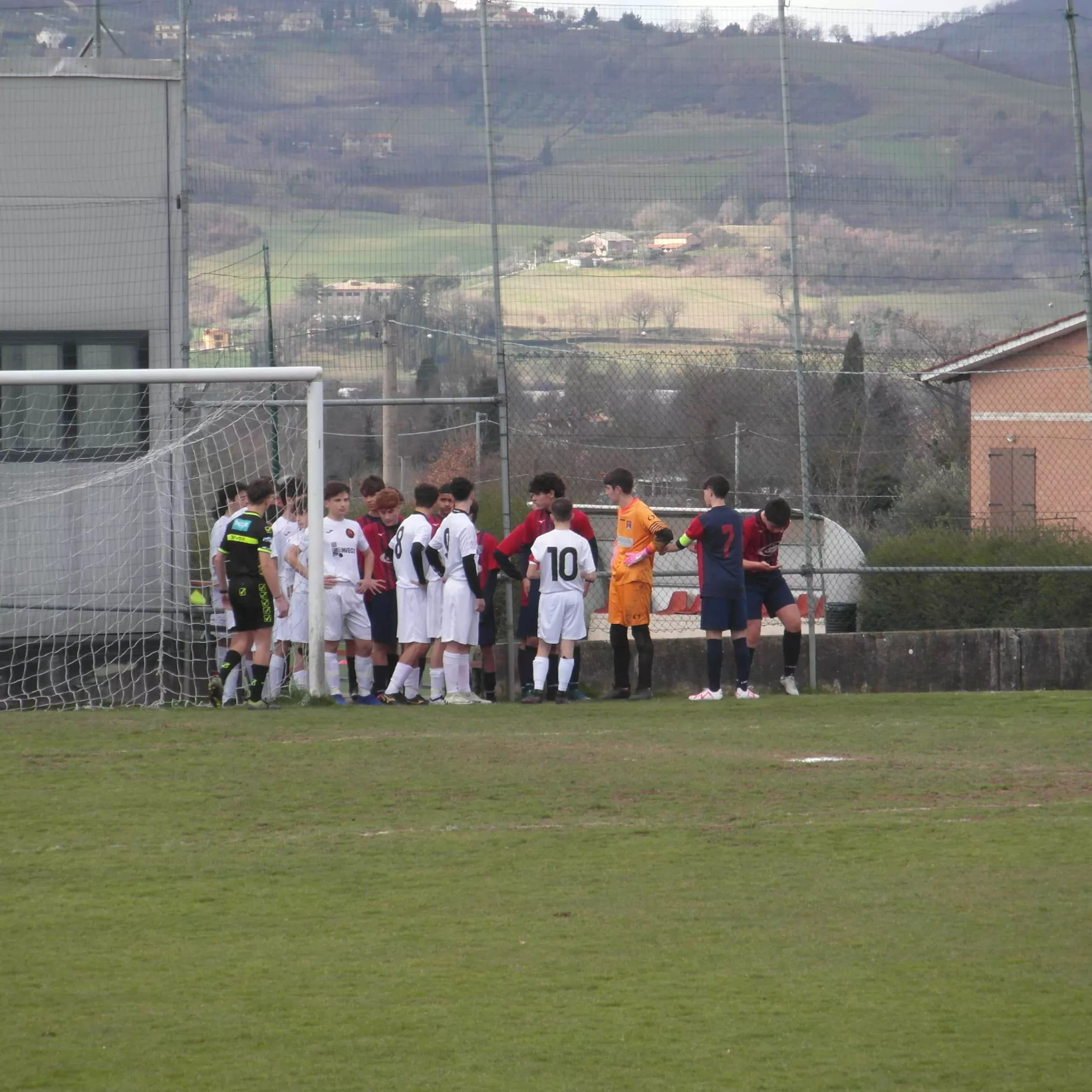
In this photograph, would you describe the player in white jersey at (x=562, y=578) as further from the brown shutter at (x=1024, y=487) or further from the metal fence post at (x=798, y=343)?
the brown shutter at (x=1024, y=487)

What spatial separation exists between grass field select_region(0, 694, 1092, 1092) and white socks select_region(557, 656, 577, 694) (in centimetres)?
268

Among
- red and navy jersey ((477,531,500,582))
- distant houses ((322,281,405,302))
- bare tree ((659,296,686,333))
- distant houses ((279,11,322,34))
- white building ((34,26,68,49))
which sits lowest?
red and navy jersey ((477,531,500,582))

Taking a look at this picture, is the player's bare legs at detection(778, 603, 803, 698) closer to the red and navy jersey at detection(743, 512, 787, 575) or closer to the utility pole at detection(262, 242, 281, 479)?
the red and navy jersey at detection(743, 512, 787, 575)

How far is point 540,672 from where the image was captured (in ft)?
40.0

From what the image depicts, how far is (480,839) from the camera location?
22.0 feet

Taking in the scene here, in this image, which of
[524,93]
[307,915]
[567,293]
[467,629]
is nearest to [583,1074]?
[307,915]

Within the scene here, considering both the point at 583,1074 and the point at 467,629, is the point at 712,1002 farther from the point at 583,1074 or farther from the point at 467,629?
the point at 467,629

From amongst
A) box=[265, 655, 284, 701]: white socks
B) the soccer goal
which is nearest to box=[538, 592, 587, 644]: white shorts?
the soccer goal

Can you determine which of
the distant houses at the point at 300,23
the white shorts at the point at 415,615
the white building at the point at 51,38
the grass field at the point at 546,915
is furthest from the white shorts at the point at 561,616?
the white building at the point at 51,38

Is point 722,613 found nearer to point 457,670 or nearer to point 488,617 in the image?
point 488,617

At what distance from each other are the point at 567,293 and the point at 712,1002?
31.2 feet

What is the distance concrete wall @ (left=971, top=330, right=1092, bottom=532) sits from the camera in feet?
44.2

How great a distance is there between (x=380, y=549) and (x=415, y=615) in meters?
0.82

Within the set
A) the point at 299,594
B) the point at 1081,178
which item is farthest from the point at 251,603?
the point at 1081,178
